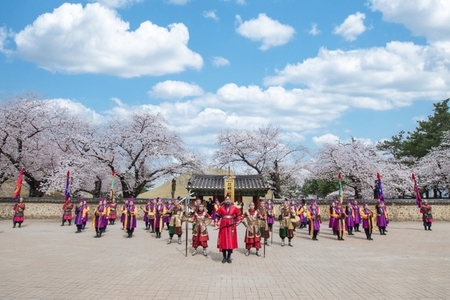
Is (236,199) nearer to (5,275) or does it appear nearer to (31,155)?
(31,155)

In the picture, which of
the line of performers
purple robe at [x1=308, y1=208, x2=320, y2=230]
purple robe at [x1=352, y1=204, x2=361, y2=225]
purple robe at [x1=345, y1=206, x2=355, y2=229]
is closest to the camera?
the line of performers

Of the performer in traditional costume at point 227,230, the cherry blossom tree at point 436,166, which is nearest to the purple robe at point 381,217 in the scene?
the performer in traditional costume at point 227,230

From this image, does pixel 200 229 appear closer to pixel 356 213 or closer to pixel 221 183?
pixel 356 213

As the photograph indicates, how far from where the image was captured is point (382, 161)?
117ft

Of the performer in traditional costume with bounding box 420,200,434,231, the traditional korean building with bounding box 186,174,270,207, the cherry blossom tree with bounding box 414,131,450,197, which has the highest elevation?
the cherry blossom tree with bounding box 414,131,450,197

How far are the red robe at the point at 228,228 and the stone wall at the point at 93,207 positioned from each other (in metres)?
18.4

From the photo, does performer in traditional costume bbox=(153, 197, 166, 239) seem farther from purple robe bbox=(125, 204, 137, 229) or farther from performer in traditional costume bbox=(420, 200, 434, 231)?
performer in traditional costume bbox=(420, 200, 434, 231)

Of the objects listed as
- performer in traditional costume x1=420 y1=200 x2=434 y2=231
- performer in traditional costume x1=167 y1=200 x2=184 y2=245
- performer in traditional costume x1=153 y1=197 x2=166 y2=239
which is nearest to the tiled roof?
performer in traditional costume x1=153 y1=197 x2=166 y2=239

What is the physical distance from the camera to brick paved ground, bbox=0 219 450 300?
297 inches

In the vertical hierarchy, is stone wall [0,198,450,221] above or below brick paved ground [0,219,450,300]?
above

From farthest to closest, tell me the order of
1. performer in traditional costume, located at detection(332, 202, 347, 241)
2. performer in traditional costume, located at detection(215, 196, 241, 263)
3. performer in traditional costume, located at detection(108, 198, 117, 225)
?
performer in traditional costume, located at detection(108, 198, 117, 225)
performer in traditional costume, located at detection(332, 202, 347, 241)
performer in traditional costume, located at detection(215, 196, 241, 263)

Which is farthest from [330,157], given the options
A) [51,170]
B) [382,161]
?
[51,170]

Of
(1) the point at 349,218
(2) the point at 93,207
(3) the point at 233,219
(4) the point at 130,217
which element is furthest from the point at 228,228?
(2) the point at 93,207

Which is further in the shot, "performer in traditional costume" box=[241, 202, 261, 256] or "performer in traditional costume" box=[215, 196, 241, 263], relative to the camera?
"performer in traditional costume" box=[241, 202, 261, 256]
